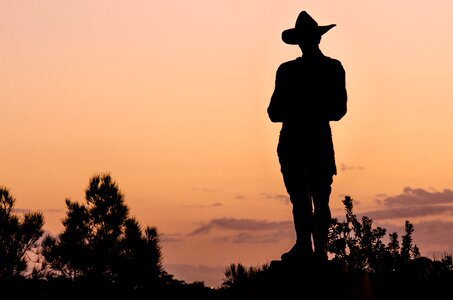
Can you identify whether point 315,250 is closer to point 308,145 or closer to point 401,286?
point 308,145

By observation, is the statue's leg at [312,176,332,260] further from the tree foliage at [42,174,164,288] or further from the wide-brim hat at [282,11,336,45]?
the tree foliage at [42,174,164,288]

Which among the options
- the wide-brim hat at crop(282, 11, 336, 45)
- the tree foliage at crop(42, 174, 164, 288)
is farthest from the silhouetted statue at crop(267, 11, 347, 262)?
the tree foliage at crop(42, 174, 164, 288)

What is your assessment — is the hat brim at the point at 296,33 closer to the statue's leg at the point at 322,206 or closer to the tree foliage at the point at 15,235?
the statue's leg at the point at 322,206

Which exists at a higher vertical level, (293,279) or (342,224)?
(342,224)

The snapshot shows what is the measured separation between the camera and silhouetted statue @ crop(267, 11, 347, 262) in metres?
11.8

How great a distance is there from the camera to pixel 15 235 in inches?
824

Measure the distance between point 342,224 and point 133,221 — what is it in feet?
19.1

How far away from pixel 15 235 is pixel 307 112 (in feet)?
34.8

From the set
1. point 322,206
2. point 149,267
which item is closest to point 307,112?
point 322,206

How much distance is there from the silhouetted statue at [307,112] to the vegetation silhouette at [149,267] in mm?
627

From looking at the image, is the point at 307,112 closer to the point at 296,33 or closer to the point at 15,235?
the point at 296,33

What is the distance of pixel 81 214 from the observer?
73.7 feet

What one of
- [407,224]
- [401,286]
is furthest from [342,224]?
[401,286]

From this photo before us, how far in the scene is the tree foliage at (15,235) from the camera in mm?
19938
